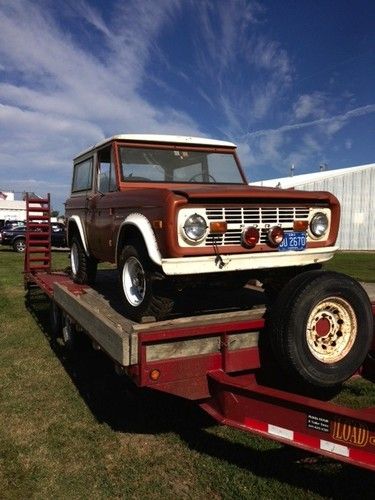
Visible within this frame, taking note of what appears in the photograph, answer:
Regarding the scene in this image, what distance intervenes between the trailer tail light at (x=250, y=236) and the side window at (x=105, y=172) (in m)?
1.83

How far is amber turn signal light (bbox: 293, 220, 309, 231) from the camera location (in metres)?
4.02

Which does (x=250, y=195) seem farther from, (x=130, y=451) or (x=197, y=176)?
(x=130, y=451)

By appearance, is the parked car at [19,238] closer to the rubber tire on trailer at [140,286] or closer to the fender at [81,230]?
the fender at [81,230]

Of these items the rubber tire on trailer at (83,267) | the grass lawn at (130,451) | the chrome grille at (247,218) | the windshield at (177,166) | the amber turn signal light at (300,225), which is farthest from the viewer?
the rubber tire on trailer at (83,267)

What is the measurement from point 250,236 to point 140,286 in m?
1.08

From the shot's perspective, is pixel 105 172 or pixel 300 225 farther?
pixel 105 172

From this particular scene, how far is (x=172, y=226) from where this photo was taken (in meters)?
3.48

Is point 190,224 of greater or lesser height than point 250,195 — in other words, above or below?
below

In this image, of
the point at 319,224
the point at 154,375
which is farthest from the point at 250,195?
the point at 154,375

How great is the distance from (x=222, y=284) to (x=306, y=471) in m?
1.59

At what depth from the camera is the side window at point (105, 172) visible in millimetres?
5090

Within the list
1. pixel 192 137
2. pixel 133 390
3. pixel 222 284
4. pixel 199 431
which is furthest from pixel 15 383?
pixel 192 137

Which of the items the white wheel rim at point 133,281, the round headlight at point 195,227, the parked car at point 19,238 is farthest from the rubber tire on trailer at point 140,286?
the parked car at point 19,238

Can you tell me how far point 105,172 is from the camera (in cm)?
534
